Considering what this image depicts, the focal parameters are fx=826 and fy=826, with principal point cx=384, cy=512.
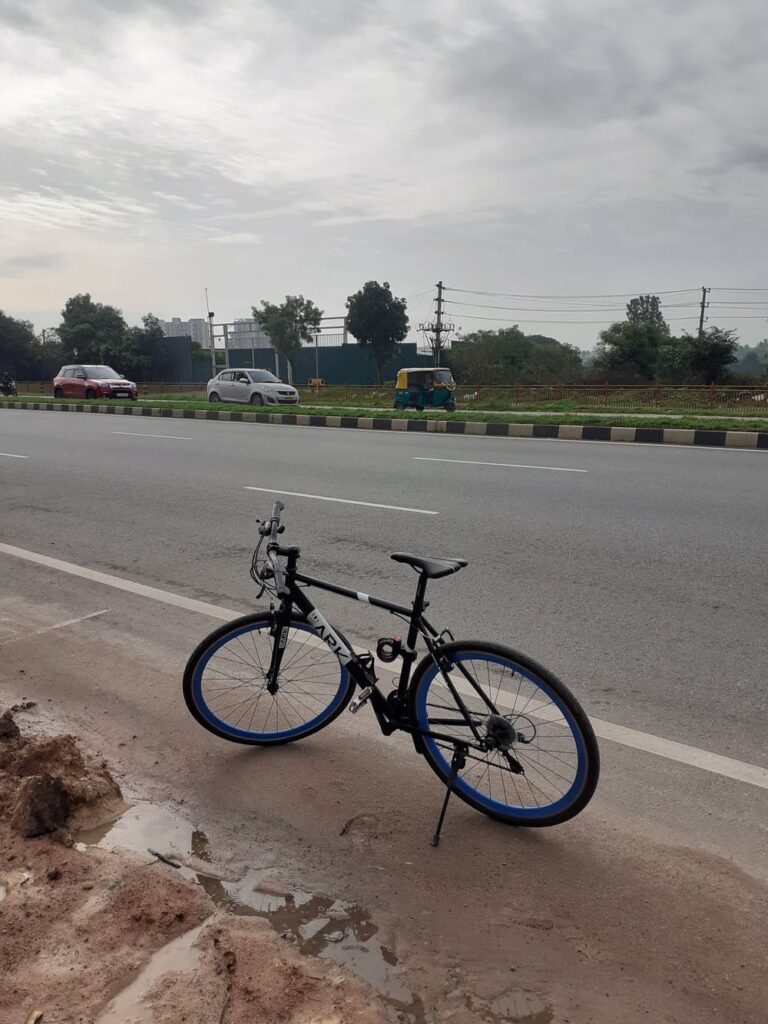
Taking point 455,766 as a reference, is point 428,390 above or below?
above

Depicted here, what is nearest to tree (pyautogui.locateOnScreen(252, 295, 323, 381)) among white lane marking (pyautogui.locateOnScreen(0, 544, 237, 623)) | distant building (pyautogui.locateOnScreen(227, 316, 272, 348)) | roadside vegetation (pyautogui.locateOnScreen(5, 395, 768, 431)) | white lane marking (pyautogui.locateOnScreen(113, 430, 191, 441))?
distant building (pyautogui.locateOnScreen(227, 316, 272, 348))

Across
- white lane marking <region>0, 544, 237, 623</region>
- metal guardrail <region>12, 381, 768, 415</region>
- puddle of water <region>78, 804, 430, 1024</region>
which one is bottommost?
puddle of water <region>78, 804, 430, 1024</region>

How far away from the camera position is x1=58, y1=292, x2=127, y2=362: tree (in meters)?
47.3

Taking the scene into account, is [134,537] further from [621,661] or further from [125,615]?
[621,661]

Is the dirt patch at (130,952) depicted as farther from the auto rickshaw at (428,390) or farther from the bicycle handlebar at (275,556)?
the auto rickshaw at (428,390)

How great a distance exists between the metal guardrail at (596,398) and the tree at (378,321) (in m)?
13.7

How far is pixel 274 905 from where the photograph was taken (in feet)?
7.73

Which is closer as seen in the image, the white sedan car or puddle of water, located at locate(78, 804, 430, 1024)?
puddle of water, located at locate(78, 804, 430, 1024)

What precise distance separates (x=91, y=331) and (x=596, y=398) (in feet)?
121

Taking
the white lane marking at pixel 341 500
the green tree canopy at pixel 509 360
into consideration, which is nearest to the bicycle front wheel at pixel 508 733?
the white lane marking at pixel 341 500

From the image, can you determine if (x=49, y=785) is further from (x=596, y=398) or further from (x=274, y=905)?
(x=596, y=398)

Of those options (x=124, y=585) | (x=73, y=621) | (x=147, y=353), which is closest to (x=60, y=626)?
(x=73, y=621)

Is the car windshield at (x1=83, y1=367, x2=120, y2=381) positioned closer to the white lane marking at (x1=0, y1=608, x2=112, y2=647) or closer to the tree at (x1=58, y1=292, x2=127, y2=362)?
the tree at (x1=58, y1=292, x2=127, y2=362)

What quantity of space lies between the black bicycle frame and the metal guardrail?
17.5 m
